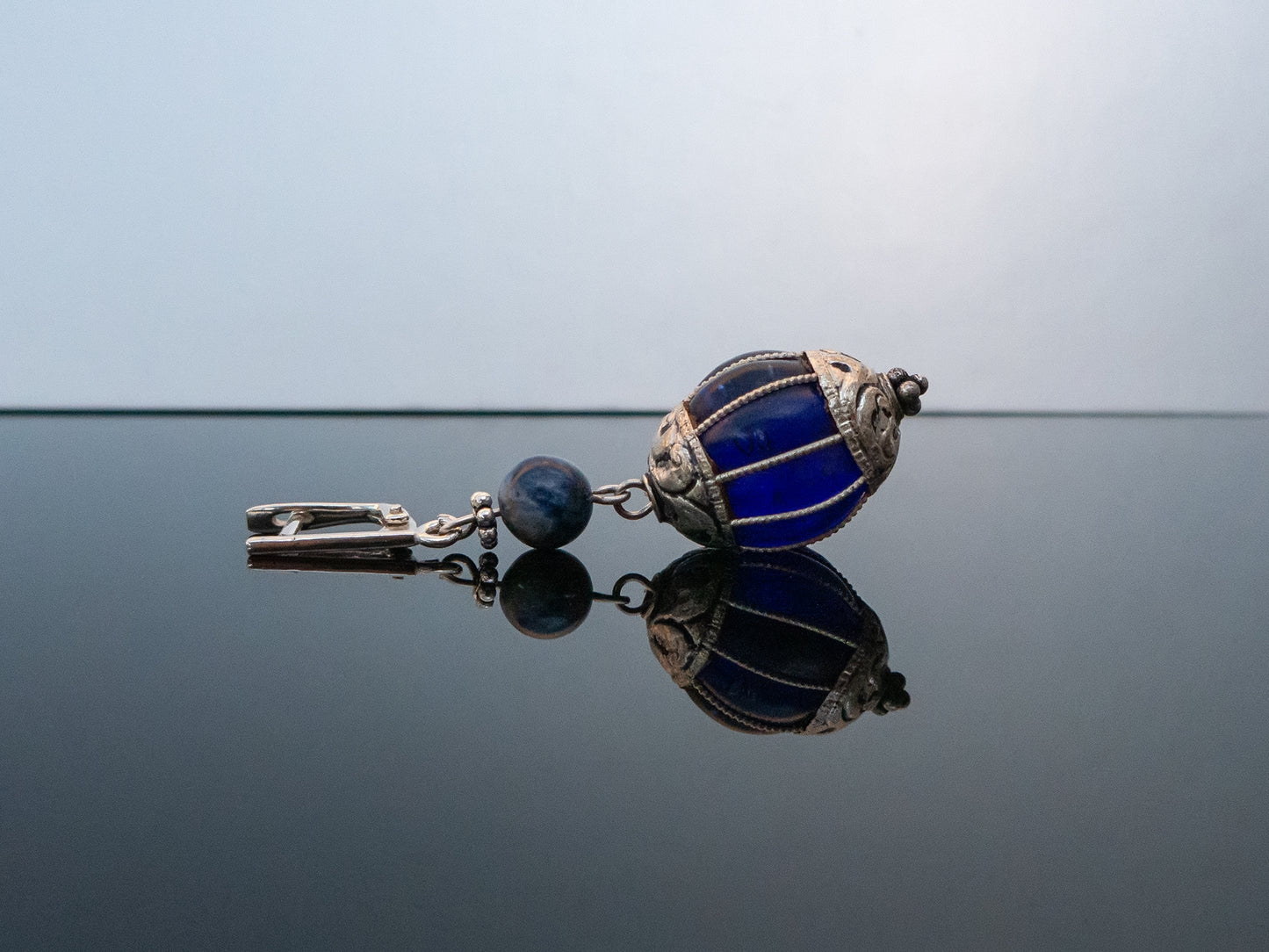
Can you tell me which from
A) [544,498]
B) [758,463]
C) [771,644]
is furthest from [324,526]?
[771,644]

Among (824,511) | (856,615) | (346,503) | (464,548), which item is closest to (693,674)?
(856,615)

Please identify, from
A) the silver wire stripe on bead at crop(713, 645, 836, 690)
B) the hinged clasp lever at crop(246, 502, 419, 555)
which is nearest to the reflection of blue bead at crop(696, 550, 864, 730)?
the silver wire stripe on bead at crop(713, 645, 836, 690)

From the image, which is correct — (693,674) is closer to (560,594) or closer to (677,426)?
(560,594)

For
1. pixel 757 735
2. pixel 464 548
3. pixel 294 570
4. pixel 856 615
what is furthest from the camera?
pixel 464 548

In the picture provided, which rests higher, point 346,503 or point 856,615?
point 346,503

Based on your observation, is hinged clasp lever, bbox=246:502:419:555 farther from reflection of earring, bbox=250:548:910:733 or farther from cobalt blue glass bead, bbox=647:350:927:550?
cobalt blue glass bead, bbox=647:350:927:550

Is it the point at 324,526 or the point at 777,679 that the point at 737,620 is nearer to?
the point at 777,679
